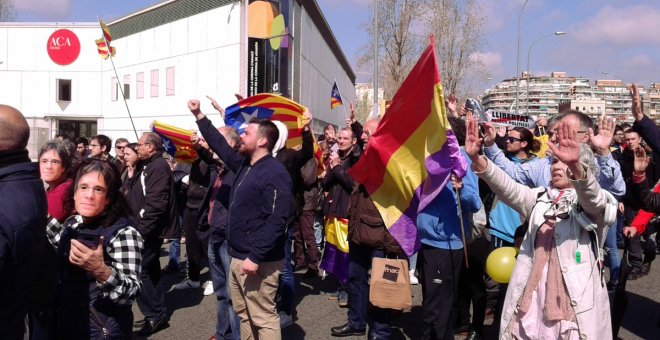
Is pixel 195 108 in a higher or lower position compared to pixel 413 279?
higher

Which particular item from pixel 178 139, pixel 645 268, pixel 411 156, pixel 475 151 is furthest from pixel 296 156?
pixel 645 268

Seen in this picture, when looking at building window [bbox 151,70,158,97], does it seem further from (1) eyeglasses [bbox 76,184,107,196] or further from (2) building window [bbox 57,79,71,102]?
(1) eyeglasses [bbox 76,184,107,196]

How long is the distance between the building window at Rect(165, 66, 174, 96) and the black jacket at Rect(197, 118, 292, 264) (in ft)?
76.2

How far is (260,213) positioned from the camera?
3.97 m

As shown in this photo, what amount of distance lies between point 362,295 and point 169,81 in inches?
912

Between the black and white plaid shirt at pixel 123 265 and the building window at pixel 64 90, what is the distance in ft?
111

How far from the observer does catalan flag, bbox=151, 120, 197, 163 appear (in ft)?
20.9

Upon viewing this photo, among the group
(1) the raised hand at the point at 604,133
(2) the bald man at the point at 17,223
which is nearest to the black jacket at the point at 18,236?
(2) the bald man at the point at 17,223

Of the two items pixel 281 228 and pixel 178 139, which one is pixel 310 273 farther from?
pixel 281 228

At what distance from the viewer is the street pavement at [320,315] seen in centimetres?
539

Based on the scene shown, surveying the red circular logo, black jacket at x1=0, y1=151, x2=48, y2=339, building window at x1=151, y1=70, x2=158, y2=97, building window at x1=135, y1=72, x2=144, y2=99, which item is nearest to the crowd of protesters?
black jacket at x1=0, y1=151, x2=48, y2=339

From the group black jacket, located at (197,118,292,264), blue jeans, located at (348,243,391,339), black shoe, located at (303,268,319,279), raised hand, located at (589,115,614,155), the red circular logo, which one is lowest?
black shoe, located at (303,268,319,279)

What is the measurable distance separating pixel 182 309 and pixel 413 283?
9.60ft

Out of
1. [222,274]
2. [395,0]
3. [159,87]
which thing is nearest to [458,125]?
[222,274]
